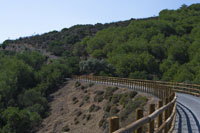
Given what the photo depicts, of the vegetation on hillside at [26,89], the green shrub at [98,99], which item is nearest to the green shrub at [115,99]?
the green shrub at [98,99]

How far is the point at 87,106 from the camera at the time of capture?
45688 mm

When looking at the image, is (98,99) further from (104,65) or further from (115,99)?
(104,65)

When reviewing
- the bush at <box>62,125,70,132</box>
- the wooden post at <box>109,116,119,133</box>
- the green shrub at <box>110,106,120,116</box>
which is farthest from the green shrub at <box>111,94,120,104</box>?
the wooden post at <box>109,116,119,133</box>

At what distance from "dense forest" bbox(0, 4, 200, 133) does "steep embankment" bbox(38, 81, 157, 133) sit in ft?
9.10

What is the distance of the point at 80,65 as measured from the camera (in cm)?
7631

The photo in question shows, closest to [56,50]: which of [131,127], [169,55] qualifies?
[169,55]

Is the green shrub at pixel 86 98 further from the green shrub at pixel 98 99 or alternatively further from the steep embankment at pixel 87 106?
the green shrub at pixel 98 99

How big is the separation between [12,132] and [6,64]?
1287 inches

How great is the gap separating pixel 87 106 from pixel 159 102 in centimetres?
3714

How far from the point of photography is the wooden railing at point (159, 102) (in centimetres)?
543

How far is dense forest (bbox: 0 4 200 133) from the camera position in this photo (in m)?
49.7

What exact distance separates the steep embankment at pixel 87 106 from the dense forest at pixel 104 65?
2774mm

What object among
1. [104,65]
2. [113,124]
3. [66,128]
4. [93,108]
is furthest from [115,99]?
[113,124]

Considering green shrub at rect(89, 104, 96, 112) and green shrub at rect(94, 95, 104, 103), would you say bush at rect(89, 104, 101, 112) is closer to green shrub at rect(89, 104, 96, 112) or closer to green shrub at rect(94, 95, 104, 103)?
green shrub at rect(89, 104, 96, 112)
